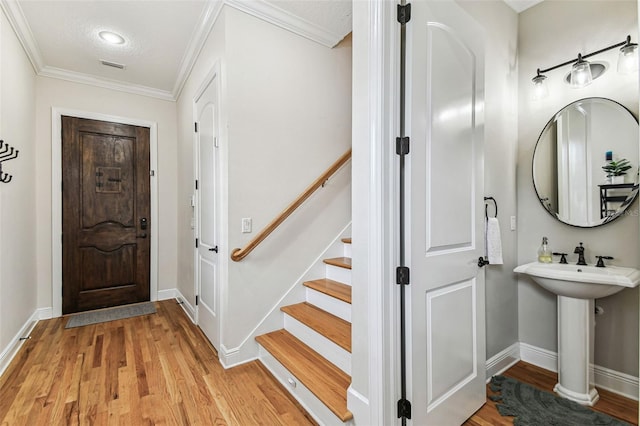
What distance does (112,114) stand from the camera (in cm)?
369

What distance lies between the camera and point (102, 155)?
3.62 m

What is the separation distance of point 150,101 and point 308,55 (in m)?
2.56

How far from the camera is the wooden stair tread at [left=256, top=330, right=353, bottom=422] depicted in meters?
1.58

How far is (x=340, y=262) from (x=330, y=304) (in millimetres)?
412

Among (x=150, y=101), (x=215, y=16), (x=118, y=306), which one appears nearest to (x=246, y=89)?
(x=215, y=16)

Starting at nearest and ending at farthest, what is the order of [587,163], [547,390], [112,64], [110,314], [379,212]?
[379,212] → [547,390] → [587,163] → [112,64] → [110,314]

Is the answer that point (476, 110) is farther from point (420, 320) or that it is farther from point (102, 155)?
point (102, 155)

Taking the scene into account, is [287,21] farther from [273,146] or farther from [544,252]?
[544,252]

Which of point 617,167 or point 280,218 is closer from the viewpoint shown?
point 617,167

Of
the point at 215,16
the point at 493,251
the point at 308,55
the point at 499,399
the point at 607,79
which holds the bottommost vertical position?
the point at 499,399

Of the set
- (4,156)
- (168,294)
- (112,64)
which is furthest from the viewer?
(168,294)

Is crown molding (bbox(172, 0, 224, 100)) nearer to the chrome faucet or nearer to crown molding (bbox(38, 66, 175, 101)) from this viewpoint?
crown molding (bbox(38, 66, 175, 101))

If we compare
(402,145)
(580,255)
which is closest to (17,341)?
(402,145)

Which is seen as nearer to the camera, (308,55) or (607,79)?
(607,79)
